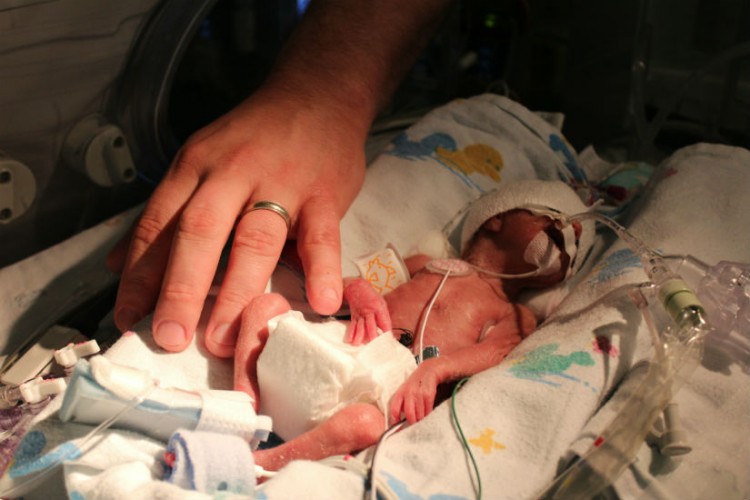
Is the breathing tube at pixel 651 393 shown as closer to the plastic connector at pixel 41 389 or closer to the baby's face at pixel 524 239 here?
the baby's face at pixel 524 239

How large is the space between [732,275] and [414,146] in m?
0.75

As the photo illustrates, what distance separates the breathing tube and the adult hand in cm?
41

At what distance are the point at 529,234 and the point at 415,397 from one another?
1.68 ft

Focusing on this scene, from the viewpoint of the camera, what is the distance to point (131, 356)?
1.00m

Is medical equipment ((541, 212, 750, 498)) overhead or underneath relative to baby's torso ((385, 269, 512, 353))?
overhead

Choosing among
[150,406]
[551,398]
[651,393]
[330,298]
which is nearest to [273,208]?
[330,298]

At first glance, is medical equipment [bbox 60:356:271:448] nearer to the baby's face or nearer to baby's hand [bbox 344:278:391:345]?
baby's hand [bbox 344:278:391:345]

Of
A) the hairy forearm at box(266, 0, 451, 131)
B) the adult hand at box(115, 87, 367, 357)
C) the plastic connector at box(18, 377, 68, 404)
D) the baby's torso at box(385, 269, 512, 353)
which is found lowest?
the baby's torso at box(385, 269, 512, 353)

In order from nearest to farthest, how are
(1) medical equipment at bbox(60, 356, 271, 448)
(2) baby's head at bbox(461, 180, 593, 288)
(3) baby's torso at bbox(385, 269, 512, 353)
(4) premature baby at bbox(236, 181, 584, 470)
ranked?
(1) medical equipment at bbox(60, 356, 271, 448) → (4) premature baby at bbox(236, 181, 584, 470) → (3) baby's torso at bbox(385, 269, 512, 353) → (2) baby's head at bbox(461, 180, 593, 288)

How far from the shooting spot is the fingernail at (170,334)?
996mm

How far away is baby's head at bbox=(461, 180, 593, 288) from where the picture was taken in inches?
53.9

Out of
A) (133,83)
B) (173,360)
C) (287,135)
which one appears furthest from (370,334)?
(133,83)

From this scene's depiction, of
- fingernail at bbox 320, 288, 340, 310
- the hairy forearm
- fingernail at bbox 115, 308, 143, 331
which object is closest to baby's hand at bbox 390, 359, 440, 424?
fingernail at bbox 320, 288, 340, 310

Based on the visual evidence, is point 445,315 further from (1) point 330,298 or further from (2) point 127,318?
(2) point 127,318
